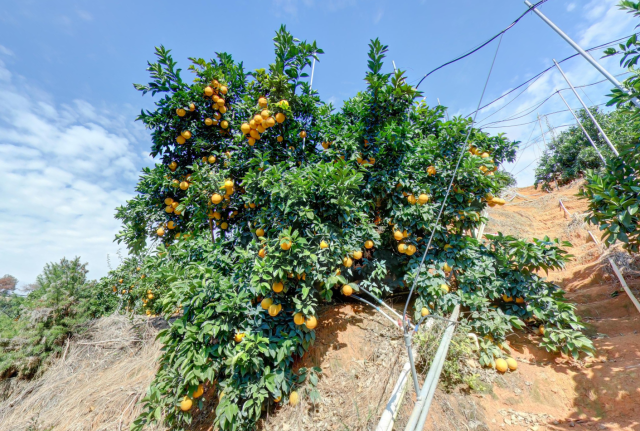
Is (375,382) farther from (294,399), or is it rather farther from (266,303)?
(266,303)

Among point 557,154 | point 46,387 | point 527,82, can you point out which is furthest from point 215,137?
point 557,154

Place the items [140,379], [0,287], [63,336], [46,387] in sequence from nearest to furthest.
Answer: [140,379] < [46,387] < [63,336] < [0,287]

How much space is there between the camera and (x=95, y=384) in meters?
3.81

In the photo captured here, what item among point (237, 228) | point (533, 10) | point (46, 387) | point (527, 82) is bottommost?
point (46, 387)

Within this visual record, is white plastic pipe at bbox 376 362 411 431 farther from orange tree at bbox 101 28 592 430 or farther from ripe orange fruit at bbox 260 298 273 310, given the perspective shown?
ripe orange fruit at bbox 260 298 273 310

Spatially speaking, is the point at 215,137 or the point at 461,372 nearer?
the point at 461,372

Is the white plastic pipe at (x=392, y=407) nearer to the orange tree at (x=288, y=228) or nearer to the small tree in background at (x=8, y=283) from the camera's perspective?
the orange tree at (x=288, y=228)

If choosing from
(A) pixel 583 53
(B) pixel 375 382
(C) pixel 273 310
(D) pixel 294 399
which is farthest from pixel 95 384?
(A) pixel 583 53

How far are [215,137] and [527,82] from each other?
5844mm

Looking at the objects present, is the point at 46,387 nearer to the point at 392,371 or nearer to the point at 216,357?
the point at 216,357

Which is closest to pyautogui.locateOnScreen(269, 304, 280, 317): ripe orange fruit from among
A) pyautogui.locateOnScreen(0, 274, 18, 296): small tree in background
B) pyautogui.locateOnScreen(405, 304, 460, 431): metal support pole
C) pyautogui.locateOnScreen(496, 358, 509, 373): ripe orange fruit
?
pyautogui.locateOnScreen(405, 304, 460, 431): metal support pole

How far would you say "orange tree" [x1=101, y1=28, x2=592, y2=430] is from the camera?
2531 millimetres

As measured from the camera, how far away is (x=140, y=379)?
363cm

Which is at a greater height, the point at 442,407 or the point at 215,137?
the point at 215,137
